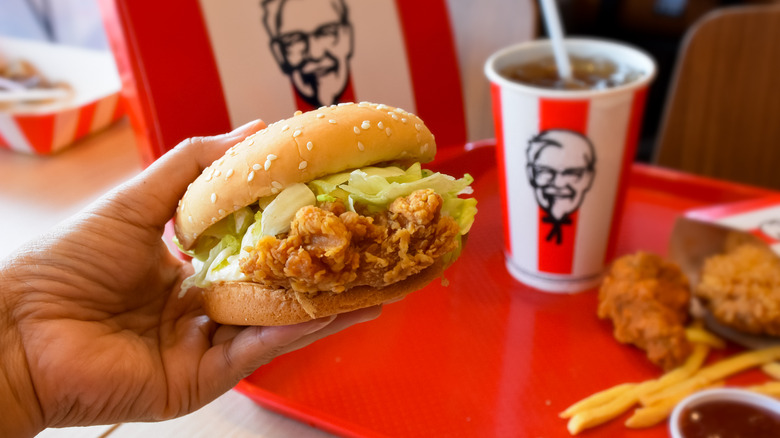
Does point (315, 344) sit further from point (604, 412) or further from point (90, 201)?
point (90, 201)

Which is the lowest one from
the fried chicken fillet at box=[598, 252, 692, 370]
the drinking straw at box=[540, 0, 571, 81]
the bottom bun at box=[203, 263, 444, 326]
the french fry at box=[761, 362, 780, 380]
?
the french fry at box=[761, 362, 780, 380]

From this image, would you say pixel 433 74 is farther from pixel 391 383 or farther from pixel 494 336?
pixel 391 383

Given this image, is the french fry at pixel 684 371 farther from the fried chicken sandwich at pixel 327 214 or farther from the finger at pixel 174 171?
the finger at pixel 174 171

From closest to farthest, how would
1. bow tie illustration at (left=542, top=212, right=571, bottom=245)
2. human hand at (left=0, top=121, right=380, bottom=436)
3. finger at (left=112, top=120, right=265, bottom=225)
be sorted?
Result: human hand at (left=0, top=121, right=380, bottom=436) → finger at (left=112, top=120, right=265, bottom=225) → bow tie illustration at (left=542, top=212, right=571, bottom=245)

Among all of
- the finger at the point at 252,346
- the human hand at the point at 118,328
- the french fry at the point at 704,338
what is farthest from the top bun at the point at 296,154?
the french fry at the point at 704,338

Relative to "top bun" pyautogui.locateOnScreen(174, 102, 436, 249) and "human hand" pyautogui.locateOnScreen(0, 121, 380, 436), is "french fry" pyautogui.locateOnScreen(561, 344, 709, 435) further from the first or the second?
"top bun" pyautogui.locateOnScreen(174, 102, 436, 249)

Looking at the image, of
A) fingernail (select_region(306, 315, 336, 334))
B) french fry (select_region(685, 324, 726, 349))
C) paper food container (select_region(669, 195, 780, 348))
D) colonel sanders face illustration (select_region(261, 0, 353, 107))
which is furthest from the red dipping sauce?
colonel sanders face illustration (select_region(261, 0, 353, 107))

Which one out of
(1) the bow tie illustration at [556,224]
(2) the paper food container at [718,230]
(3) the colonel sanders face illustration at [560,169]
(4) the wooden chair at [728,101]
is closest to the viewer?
(3) the colonel sanders face illustration at [560,169]

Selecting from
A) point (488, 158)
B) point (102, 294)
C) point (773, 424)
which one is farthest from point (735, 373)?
point (102, 294)
